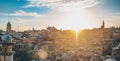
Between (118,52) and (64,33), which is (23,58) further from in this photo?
(64,33)

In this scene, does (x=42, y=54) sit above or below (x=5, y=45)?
below

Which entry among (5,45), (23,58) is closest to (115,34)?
(23,58)

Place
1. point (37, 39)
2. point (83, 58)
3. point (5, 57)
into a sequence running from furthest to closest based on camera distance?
point (37, 39)
point (83, 58)
point (5, 57)

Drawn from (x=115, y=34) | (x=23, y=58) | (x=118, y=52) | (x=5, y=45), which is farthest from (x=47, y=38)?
(x=5, y=45)

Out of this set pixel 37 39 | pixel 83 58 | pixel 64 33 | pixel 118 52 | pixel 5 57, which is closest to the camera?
pixel 5 57

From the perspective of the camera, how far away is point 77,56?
957 centimetres

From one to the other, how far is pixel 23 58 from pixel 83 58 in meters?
2.55

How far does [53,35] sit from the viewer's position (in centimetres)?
1686

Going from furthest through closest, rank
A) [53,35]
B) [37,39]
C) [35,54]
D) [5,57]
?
1. [53,35]
2. [37,39]
3. [35,54]
4. [5,57]

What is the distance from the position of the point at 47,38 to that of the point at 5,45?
13.0 m

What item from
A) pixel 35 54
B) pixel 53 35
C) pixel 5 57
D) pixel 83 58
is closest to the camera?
pixel 5 57

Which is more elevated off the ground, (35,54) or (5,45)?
(5,45)

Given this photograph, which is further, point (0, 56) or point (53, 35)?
point (53, 35)

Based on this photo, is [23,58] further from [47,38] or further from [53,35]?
[53,35]
